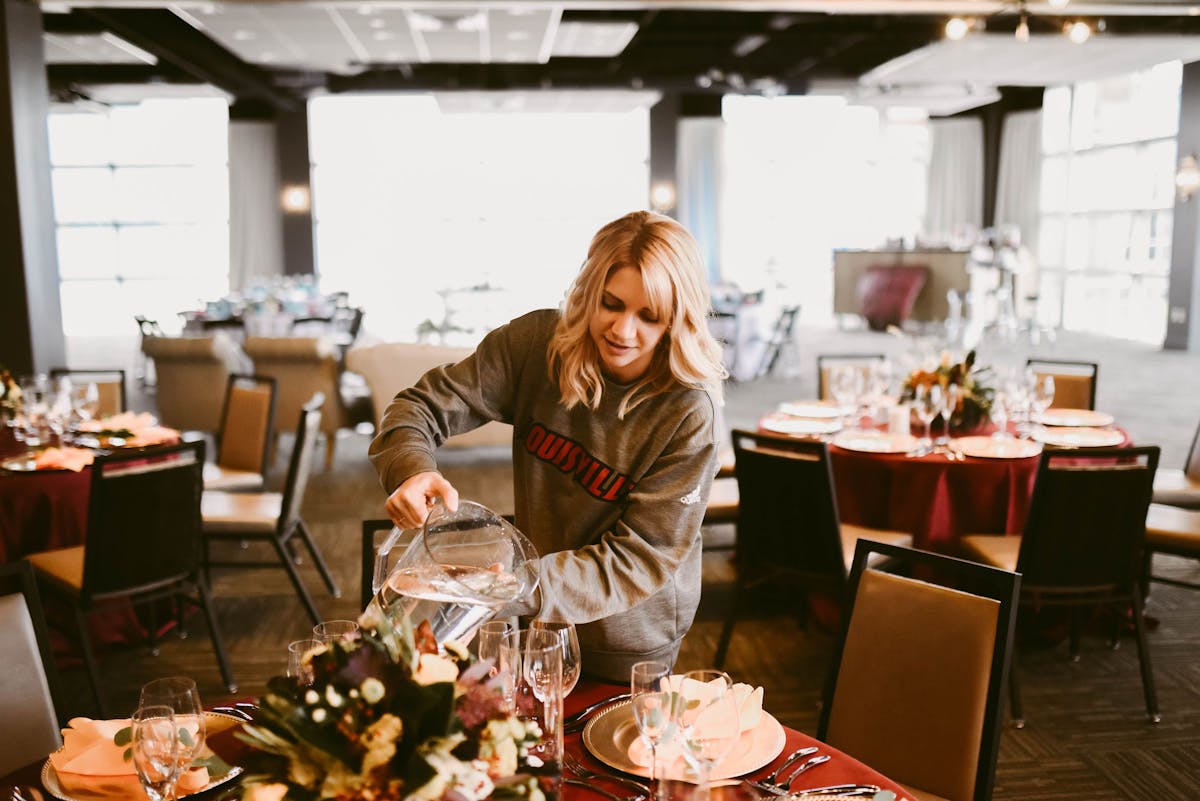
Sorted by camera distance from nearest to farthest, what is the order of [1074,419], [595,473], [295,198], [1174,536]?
[595,473], [1174,536], [1074,419], [295,198]

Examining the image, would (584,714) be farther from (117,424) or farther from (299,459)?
(117,424)

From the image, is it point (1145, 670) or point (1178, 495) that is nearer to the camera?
point (1145, 670)

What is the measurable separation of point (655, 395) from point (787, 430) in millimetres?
2840

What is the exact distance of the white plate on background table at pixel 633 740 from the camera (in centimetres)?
146

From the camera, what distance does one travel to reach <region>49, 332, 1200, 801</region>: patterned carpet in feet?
10.1

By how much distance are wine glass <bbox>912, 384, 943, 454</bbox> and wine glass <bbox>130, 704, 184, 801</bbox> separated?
330cm

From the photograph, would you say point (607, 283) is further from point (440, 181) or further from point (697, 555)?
point (440, 181)

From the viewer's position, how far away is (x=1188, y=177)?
12102 mm

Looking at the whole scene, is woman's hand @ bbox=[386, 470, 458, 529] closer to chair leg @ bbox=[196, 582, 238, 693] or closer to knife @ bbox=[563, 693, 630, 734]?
knife @ bbox=[563, 693, 630, 734]

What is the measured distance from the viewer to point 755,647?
407cm

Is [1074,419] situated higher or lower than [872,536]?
higher

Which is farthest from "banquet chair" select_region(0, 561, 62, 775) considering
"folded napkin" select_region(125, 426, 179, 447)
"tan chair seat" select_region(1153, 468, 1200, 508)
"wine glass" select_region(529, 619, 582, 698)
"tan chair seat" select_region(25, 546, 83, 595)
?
"tan chair seat" select_region(1153, 468, 1200, 508)

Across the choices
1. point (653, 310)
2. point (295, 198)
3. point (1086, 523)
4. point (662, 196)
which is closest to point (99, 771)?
point (653, 310)

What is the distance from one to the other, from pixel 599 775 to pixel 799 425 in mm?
3325
